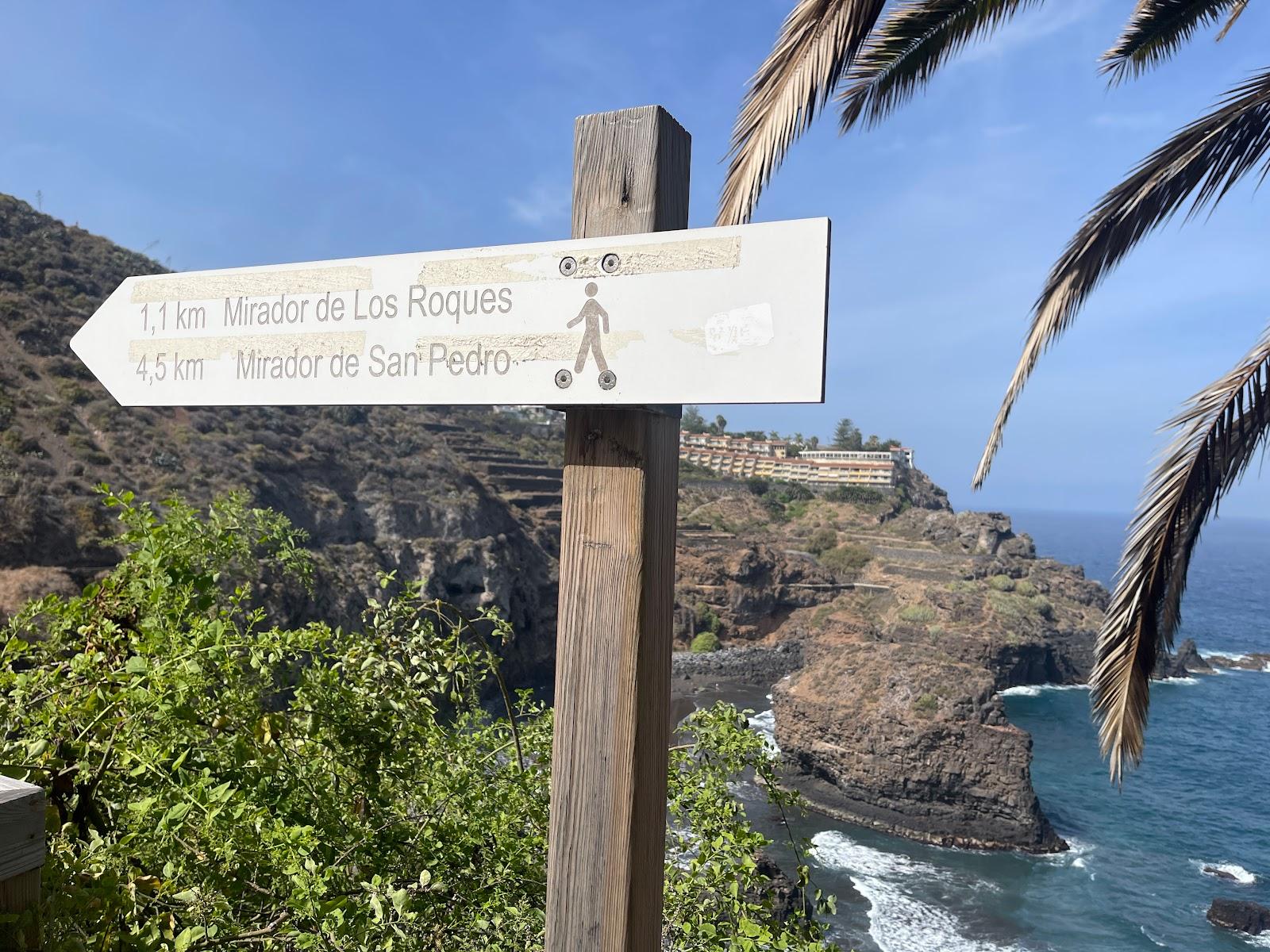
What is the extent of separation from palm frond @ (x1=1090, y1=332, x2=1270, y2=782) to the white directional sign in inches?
105

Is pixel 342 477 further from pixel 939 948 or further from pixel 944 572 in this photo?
pixel 944 572

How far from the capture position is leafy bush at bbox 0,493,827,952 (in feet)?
3.69

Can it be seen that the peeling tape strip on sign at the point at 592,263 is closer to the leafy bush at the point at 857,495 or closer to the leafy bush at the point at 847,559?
the leafy bush at the point at 847,559

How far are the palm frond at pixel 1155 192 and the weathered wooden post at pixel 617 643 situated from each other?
3.28 metres

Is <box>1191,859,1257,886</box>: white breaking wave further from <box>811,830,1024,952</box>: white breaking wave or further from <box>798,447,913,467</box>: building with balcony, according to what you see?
<box>798,447,913,467</box>: building with balcony

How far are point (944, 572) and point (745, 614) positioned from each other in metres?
10.2

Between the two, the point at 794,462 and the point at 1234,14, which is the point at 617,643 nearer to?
the point at 1234,14

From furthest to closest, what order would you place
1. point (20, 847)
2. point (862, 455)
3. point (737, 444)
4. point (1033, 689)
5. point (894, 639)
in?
point (737, 444)
point (862, 455)
point (1033, 689)
point (894, 639)
point (20, 847)

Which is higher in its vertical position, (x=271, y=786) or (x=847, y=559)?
(x=271, y=786)

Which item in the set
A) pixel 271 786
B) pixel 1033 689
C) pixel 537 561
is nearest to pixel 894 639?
pixel 1033 689

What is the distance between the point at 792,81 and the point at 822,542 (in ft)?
148

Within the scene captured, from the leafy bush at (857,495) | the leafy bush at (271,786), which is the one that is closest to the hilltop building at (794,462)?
the leafy bush at (857,495)

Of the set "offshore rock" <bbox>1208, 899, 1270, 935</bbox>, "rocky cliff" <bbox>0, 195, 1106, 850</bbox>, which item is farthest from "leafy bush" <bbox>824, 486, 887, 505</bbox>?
"offshore rock" <bbox>1208, 899, 1270, 935</bbox>

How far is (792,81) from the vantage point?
2797 mm
